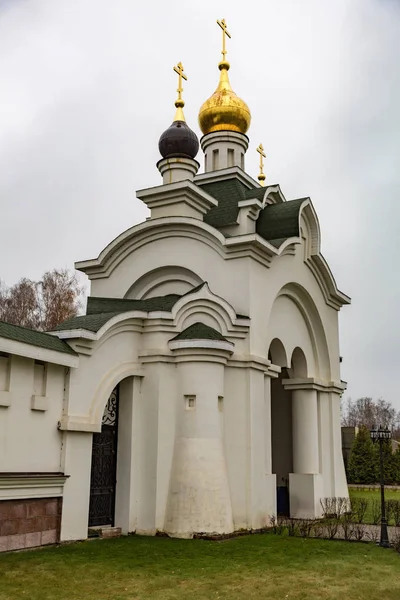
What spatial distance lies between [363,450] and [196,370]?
2035 cm

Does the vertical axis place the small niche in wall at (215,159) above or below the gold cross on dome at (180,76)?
below

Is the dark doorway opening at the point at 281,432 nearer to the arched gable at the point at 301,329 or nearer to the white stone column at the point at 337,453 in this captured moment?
the arched gable at the point at 301,329

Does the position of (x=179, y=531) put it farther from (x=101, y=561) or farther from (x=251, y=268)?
(x=251, y=268)

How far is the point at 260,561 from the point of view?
28.5ft

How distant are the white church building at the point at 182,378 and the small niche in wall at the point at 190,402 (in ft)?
0.06

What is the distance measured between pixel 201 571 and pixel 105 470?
3.60 meters

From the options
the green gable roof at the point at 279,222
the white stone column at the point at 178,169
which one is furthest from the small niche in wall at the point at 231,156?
the green gable roof at the point at 279,222

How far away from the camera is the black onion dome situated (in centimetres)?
1545

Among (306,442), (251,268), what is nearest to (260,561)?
(251,268)

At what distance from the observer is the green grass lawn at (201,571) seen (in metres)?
6.96

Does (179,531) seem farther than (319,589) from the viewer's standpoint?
Yes

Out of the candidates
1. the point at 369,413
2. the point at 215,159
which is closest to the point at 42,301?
the point at 215,159

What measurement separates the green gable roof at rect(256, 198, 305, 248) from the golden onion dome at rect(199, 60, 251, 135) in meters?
3.63

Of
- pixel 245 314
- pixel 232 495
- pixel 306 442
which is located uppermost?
pixel 245 314
